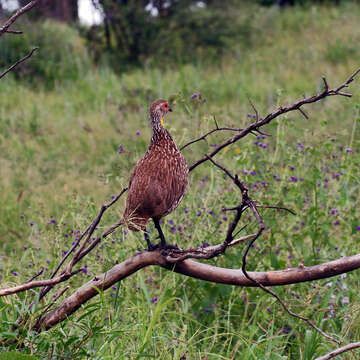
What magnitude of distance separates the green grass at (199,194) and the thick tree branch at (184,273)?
8 cm

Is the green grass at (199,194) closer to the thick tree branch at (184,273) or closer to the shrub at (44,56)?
the thick tree branch at (184,273)

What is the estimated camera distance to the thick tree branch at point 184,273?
93.6 inches

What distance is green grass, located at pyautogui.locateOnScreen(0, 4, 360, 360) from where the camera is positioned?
3025 mm

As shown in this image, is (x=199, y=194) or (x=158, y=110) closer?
(x=158, y=110)

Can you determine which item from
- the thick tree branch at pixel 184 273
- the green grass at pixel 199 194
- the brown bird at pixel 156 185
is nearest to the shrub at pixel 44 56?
the green grass at pixel 199 194

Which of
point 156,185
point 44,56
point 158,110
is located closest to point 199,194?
point 158,110

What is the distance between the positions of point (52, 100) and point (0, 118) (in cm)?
113

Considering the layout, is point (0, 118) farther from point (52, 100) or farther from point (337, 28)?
point (337, 28)

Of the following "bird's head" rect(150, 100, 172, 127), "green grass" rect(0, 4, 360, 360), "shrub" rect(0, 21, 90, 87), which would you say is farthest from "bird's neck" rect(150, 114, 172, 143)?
"shrub" rect(0, 21, 90, 87)

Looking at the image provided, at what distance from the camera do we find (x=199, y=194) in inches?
157

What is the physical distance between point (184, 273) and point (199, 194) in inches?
57.0

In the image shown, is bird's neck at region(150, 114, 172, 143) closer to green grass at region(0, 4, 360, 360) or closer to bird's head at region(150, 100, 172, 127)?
bird's head at region(150, 100, 172, 127)

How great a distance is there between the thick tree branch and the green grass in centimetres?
8

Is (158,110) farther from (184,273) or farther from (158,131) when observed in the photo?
(184,273)
